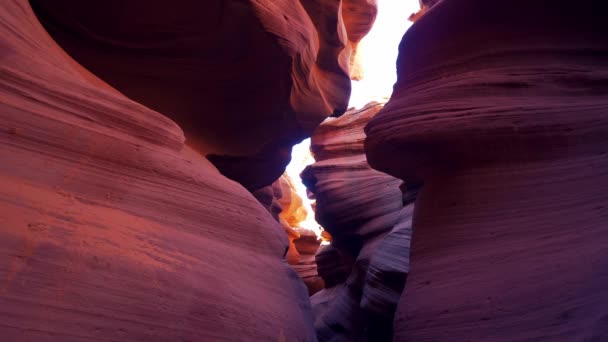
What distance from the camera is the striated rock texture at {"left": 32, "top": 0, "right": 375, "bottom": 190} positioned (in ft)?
10.3

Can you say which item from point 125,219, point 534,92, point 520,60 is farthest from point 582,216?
point 125,219

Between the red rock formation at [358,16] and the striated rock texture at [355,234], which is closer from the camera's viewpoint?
the striated rock texture at [355,234]

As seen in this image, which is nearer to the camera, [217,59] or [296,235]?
[217,59]

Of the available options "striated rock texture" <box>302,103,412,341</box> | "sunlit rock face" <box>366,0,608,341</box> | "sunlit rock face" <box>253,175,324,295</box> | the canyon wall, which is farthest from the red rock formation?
"sunlit rock face" <box>366,0,608,341</box>

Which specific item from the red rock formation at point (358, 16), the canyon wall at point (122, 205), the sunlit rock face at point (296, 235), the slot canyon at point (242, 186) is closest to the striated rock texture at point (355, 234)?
the slot canyon at point (242, 186)

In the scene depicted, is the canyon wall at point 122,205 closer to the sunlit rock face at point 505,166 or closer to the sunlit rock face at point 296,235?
the sunlit rock face at point 505,166

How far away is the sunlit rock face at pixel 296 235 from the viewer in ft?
24.2

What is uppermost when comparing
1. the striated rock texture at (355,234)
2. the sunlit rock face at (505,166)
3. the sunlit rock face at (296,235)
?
the sunlit rock face at (505,166)

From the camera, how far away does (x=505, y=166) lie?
2482 millimetres

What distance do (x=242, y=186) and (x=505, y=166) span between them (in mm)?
1502

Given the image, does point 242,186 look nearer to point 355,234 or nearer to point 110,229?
point 110,229

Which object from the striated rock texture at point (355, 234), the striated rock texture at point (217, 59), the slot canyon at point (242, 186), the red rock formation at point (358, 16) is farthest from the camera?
the red rock formation at point (358, 16)

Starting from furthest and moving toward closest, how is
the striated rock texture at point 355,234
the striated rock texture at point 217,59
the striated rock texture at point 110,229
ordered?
the striated rock texture at point 355,234, the striated rock texture at point 217,59, the striated rock texture at point 110,229

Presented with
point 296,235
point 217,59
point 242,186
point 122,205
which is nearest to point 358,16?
point 217,59
